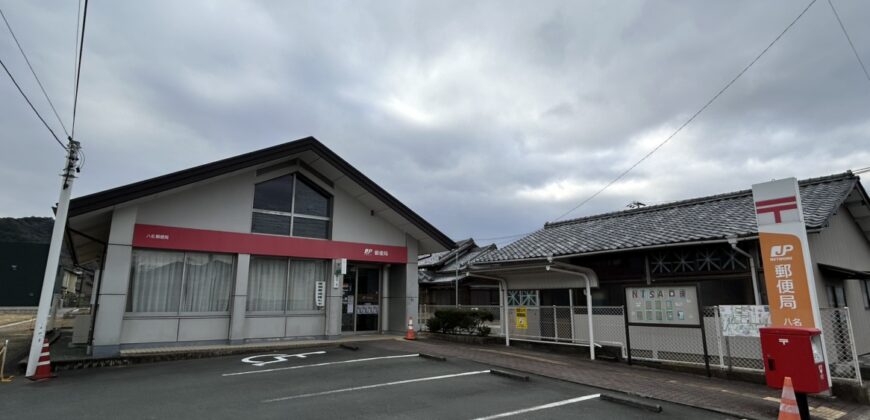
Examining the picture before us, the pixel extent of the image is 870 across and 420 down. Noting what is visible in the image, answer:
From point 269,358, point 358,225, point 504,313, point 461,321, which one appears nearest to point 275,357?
point 269,358

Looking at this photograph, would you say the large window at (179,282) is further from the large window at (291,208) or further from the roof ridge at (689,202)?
the roof ridge at (689,202)

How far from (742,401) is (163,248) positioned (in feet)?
41.6

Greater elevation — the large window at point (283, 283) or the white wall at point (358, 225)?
the white wall at point (358, 225)

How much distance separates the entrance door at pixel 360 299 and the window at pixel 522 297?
469cm

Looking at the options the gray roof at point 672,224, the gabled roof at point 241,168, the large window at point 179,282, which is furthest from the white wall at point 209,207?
the gray roof at point 672,224

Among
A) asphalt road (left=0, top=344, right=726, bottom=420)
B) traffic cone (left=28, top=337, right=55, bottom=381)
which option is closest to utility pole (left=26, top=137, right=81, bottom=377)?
traffic cone (left=28, top=337, right=55, bottom=381)

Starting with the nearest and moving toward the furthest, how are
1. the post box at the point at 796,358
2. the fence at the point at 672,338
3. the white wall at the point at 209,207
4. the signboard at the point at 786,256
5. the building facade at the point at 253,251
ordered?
the post box at the point at 796,358 → the signboard at the point at 786,256 → the fence at the point at 672,338 → the building facade at the point at 253,251 → the white wall at the point at 209,207

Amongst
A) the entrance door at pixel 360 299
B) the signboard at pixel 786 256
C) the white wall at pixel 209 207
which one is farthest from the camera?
the entrance door at pixel 360 299

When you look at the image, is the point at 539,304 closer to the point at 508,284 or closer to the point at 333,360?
the point at 508,284

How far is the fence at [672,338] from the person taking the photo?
8344mm

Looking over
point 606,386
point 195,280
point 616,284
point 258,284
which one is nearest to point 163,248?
point 195,280

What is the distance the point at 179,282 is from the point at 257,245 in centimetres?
213

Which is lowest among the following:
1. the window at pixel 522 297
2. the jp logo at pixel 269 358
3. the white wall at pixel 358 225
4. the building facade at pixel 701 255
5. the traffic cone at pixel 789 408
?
the jp logo at pixel 269 358

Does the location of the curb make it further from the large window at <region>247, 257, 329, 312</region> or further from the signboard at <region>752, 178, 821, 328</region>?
the large window at <region>247, 257, 329, 312</region>
